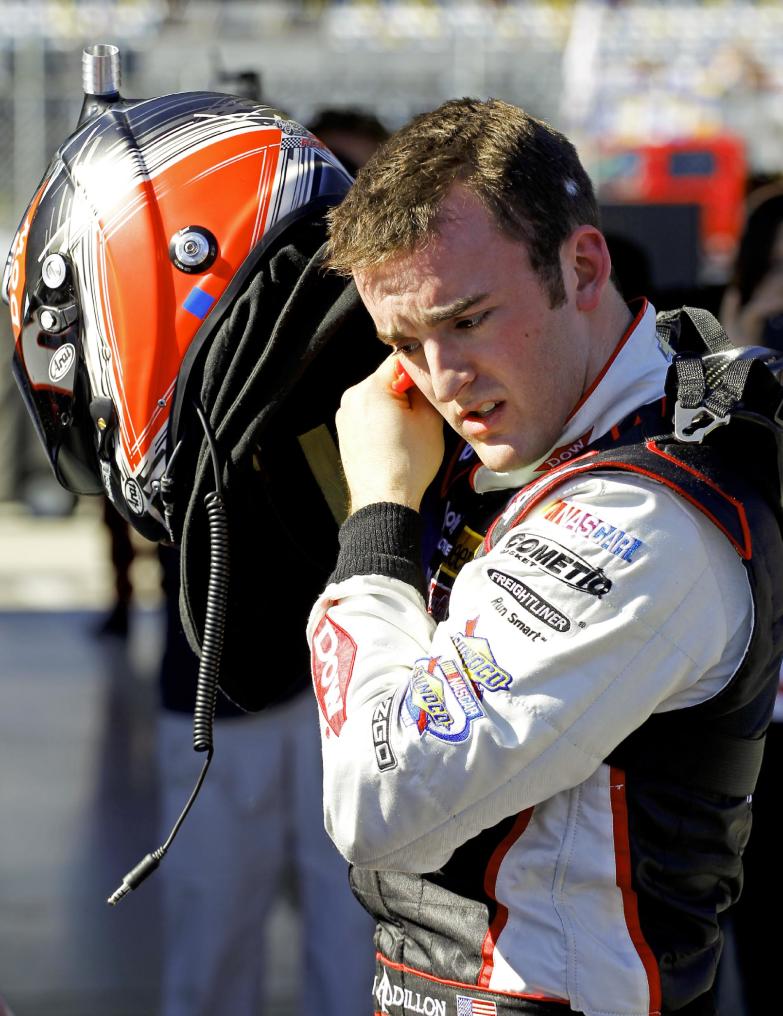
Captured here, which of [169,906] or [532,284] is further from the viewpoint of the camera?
[169,906]

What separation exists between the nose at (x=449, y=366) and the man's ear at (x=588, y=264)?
0.14 metres

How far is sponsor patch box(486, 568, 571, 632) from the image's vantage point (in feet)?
4.12

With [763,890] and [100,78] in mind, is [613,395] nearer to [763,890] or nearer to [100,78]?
[100,78]

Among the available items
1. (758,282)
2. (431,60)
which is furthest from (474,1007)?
(431,60)

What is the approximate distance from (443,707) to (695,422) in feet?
1.22

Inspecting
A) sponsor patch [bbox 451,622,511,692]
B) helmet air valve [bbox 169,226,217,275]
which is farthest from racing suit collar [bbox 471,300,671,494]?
helmet air valve [bbox 169,226,217,275]

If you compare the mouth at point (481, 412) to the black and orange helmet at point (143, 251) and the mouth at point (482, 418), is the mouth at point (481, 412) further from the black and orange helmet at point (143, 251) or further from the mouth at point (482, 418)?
the black and orange helmet at point (143, 251)

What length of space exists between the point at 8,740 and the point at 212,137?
4222 millimetres

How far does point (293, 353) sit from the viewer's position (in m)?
1.60

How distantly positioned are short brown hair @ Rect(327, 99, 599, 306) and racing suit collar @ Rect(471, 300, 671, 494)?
0.11m

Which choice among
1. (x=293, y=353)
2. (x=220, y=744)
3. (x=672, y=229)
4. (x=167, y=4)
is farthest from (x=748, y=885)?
(x=167, y=4)

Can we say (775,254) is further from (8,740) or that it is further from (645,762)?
(8,740)

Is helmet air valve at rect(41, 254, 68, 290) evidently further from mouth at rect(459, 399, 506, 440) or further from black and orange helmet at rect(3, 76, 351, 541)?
mouth at rect(459, 399, 506, 440)

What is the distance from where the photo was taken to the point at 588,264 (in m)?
1.39
